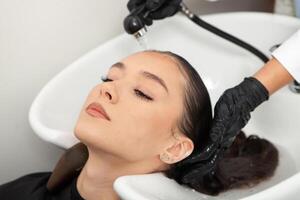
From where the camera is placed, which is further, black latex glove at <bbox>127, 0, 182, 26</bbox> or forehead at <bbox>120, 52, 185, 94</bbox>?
black latex glove at <bbox>127, 0, 182, 26</bbox>

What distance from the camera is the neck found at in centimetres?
99

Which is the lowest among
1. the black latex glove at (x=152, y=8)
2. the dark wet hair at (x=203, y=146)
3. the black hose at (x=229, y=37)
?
the dark wet hair at (x=203, y=146)

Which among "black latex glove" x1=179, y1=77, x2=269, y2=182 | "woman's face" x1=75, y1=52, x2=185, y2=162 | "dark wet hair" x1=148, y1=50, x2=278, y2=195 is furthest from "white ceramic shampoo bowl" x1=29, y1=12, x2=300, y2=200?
"woman's face" x1=75, y1=52, x2=185, y2=162

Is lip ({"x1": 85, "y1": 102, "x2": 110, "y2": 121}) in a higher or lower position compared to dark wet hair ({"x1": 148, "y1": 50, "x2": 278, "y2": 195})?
higher

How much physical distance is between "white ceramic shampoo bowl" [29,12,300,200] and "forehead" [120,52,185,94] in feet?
1.06

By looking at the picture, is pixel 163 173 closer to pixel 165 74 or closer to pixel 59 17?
pixel 165 74

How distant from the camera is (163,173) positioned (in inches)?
40.8

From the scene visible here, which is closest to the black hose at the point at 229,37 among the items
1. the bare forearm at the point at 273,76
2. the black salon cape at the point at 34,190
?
the bare forearm at the point at 273,76

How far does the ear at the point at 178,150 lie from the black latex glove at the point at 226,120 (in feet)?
0.08

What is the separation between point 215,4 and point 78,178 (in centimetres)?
79

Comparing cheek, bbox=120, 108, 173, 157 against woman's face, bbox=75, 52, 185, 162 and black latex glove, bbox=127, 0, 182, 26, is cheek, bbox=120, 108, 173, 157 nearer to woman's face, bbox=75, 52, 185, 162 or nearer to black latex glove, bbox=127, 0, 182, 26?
woman's face, bbox=75, 52, 185, 162

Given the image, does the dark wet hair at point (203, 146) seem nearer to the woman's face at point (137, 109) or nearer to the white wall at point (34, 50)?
the woman's face at point (137, 109)

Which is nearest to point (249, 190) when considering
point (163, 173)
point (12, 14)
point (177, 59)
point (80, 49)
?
point (163, 173)

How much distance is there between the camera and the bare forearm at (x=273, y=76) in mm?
1074
